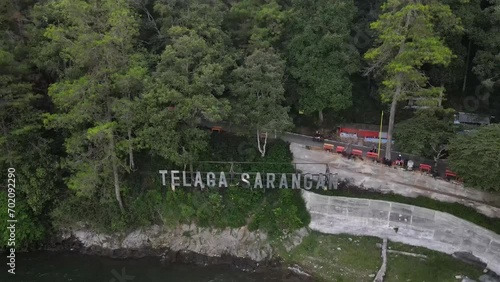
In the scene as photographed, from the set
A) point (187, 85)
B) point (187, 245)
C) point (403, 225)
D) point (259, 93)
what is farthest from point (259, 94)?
point (403, 225)

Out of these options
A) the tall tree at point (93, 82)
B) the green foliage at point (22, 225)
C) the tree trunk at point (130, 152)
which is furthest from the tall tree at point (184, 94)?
the green foliage at point (22, 225)

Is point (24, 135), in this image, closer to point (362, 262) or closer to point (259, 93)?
point (259, 93)

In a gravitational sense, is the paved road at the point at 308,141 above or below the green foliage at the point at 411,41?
below

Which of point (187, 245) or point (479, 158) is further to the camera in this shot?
point (187, 245)

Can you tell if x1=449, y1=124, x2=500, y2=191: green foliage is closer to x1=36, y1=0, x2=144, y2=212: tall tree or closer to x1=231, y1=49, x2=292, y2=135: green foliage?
x1=231, y1=49, x2=292, y2=135: green foliage

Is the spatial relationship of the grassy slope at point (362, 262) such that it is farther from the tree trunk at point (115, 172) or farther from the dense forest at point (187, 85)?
the tree trunk at point (115, 172)

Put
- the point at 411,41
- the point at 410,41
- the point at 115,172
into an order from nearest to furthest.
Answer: the point at 411,41
the point at 410,41
the point at 115,172
